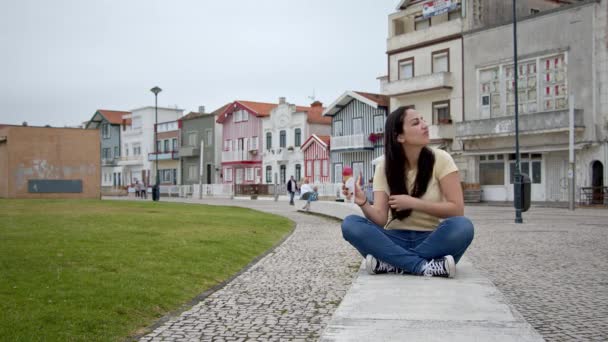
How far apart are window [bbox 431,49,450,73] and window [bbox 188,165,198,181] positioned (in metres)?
35.2

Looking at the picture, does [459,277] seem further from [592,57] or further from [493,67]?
[493,67]

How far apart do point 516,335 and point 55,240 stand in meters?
8.86

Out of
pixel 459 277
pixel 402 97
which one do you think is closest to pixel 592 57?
pixel 402 97

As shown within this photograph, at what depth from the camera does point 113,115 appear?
87500 millimetres

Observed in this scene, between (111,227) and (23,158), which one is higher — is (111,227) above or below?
below

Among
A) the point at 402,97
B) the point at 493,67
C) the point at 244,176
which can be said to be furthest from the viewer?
the point at 244,176

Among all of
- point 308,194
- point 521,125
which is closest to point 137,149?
point 521,125

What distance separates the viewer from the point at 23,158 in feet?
116

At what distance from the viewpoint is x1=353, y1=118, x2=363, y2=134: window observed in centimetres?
5069

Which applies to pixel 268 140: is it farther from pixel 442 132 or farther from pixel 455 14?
pixel 455 14

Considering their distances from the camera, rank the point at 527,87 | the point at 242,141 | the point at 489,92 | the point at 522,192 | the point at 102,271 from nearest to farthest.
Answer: the point at 102,271 → the point at 522,192 → the point at 527,87 → the point at 489,92 → the point at 242,141

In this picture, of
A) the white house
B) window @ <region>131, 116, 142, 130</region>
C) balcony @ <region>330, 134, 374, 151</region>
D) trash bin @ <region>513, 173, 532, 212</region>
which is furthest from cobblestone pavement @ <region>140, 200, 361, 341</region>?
window @ <region>131, 116, 142, 130</region>

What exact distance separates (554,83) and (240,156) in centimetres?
3450

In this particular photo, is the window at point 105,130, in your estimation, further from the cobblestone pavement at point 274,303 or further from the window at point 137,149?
the cobblestone pavement at point 274,303
